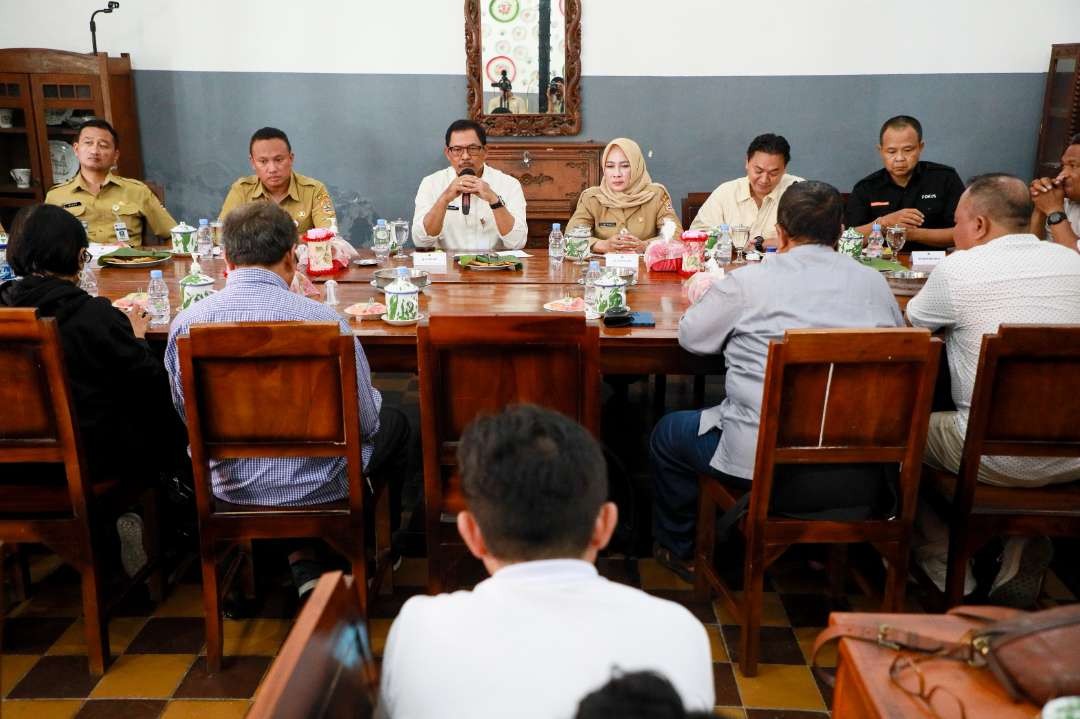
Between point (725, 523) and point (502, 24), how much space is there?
12.7 ft

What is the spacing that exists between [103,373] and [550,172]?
11.2 feet

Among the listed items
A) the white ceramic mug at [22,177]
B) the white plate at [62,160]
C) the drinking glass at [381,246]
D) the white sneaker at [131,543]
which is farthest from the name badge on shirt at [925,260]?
the white ceramic mug at [22,177]

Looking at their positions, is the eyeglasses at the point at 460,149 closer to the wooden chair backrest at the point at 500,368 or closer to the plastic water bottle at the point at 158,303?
the plastic water bottle at the point at 158,303

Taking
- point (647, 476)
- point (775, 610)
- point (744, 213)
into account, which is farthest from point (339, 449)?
point (744, 213)

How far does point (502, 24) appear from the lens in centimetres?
510

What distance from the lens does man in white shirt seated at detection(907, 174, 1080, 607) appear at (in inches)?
→ 86.8

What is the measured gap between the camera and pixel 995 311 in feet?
7.31

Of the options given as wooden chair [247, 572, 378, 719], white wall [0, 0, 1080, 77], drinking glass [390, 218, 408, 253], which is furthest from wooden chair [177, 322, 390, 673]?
white wall [0, 0, 1080, 77]

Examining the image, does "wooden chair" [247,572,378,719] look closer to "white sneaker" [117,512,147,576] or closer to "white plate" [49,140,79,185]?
"white sneaker" [117,512,147,576]

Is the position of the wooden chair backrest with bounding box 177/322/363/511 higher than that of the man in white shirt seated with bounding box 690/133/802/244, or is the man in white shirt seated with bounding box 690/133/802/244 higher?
the man in white shirt seated with bounding box 690/133/802/244

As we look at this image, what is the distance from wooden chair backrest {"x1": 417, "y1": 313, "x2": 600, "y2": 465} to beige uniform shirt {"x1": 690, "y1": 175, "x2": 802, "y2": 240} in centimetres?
217

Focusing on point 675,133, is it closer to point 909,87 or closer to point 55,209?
point 909,87

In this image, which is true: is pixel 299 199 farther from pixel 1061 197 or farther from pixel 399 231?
pixel 1061 197

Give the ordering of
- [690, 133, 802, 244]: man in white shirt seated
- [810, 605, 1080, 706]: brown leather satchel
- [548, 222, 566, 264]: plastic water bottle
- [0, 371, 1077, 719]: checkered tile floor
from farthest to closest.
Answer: [690, 133, 802, 244]: man in white shirt seated → [548, 222, 566, 264]: plastic water bottle → [0, 371, 1077, 719]: checkered tile floor → [810, 605, 1080, 706]: brown leather satchel
